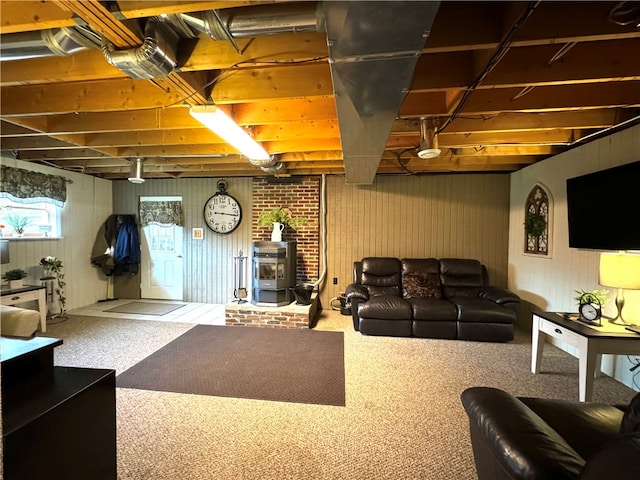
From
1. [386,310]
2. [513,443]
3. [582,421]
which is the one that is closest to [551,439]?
[513,443]

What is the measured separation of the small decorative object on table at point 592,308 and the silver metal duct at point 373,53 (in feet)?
7.69

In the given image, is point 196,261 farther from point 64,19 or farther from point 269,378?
point 64,19

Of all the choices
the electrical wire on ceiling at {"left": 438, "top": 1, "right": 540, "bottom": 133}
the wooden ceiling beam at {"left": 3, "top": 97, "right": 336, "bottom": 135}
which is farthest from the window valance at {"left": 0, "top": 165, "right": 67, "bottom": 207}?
the electrical wire on ceiling at {"left": 438, "top": 1, "right": 540, "bottom": 133}

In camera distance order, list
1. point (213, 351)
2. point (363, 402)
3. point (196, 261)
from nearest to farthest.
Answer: point (363, 402), point (213, 351), point (196, 261)

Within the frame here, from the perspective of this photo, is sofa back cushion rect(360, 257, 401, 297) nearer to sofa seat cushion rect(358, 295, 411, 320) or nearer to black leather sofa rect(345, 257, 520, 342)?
black leather sofa rect(345, 257, 520, 342)

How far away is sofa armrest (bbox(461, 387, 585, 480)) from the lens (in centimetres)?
99

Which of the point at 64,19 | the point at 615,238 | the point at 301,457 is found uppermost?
→ the point at 64,19

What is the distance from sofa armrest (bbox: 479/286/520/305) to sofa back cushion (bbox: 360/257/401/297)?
1.16m

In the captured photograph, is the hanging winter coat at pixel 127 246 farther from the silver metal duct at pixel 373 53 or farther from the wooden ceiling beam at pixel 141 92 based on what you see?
the silver metal duct at pixel 373 53

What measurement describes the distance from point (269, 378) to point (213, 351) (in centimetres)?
93

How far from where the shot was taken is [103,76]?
5.98ft

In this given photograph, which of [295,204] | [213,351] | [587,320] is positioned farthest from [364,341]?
[295,204]

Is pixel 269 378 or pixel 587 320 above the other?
pixel 587 320

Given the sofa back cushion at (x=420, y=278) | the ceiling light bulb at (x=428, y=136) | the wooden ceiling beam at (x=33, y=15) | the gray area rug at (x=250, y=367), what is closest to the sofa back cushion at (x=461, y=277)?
the sofa back cushion at (x=420, y=278)
